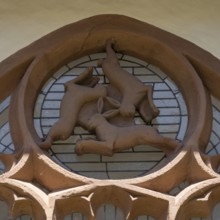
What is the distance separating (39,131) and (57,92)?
0.24m

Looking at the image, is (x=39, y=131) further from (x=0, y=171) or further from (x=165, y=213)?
(x=165, y=213)

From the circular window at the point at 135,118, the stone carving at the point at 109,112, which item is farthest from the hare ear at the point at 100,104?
the circular window at the point at 135,118

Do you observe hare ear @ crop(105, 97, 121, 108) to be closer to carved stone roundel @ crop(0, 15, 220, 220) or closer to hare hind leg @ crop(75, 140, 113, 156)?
carved stone roundel @ crop(0, 15, 220, 220)

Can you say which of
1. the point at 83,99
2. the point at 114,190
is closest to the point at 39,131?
the point at 83,99

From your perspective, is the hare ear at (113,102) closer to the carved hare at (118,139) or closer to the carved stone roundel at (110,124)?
the carved stone roundel at (110,124)

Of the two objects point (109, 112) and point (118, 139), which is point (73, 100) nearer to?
point (109, 112)

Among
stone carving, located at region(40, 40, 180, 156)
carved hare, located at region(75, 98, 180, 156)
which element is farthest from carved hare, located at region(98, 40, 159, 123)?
carved hare, located at region(75, 98, 180, 156)

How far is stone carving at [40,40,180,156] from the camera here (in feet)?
14.7

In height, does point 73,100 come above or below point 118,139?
above

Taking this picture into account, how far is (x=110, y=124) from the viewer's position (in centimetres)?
454

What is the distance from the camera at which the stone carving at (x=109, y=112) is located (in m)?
4.48

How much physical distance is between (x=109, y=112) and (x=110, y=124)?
8 cm

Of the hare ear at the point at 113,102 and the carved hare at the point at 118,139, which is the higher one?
the hare ear at the point at 113,102

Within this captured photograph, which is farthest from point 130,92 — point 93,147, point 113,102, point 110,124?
point 93,147
